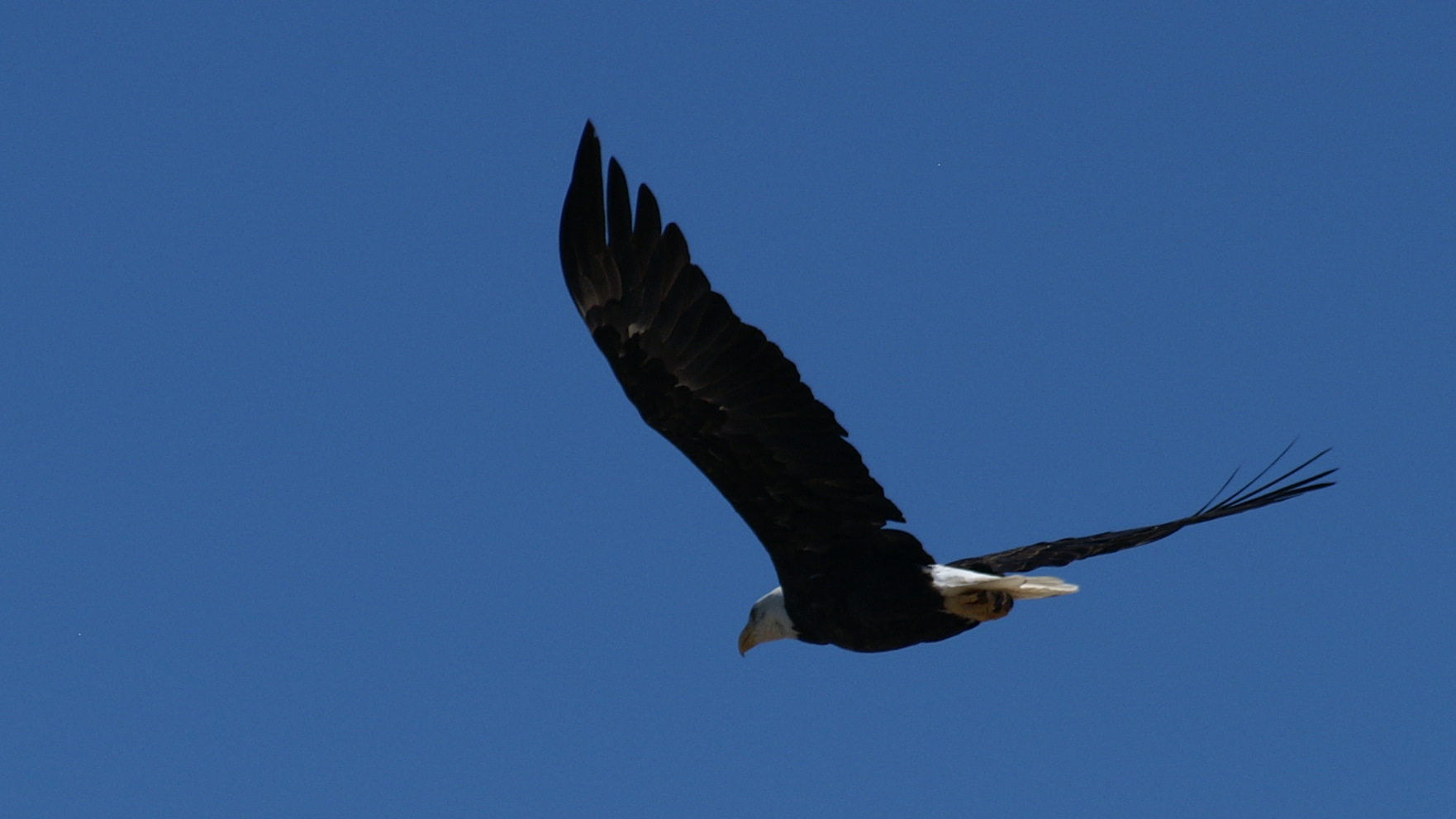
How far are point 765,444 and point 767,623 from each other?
1.16 m

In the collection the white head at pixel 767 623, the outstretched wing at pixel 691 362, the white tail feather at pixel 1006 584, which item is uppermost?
the outstretched wing at pixel 691 362

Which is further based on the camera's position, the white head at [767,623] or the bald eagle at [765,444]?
the white head at [767,623]

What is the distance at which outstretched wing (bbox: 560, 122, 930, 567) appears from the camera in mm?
7559

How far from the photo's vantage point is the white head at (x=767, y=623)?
28.3ft

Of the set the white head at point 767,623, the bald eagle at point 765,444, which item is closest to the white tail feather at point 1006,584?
the bald eagle at point 765,444

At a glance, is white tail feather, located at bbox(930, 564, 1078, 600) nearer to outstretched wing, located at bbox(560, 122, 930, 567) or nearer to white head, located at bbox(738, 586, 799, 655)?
outstretched wing, located at bbox(560, 122, 930, 567)

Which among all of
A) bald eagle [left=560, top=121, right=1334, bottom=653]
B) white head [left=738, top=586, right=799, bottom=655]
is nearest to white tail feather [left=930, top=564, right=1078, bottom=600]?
bald eagle [left=560, top=121, right=1334, bottom=653]

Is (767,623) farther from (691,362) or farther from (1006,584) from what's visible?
(691,362)

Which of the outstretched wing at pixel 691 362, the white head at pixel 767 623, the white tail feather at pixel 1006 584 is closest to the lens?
the outstretched wing at pixel 691 362

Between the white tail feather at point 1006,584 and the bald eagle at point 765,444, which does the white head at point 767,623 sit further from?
Result: the white tail feather at point 1006,584

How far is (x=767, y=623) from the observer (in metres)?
8.74

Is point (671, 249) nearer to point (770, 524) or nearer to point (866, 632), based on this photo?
point (770, 524)

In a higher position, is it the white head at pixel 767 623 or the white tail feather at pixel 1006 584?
the white head at pixel 767 623

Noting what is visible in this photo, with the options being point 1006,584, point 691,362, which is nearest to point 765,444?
point 691,362
